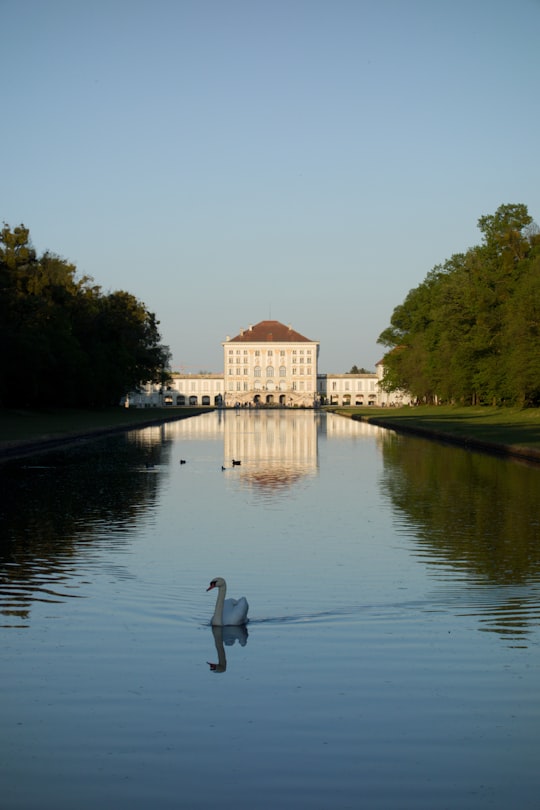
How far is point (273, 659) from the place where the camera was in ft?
24.1

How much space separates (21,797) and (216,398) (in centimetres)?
16711

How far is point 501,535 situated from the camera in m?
13.4

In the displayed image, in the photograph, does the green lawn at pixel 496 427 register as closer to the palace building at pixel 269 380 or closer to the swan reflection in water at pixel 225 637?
the swan reflection in water at pixel 225 637

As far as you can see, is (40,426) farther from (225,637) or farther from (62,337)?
(225,637)

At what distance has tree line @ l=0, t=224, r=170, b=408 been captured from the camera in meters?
58.7

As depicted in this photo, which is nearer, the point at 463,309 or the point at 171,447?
the point at 171,447

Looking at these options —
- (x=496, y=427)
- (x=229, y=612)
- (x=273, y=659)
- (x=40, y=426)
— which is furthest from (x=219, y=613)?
(x=40, y=426)

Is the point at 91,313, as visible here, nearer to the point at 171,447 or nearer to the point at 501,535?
the point at 171,447

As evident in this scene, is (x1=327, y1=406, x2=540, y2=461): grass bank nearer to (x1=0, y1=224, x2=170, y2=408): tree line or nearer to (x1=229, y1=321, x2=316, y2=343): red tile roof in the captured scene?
(x1=0, y1=224, x2=170, y2=408): tree line

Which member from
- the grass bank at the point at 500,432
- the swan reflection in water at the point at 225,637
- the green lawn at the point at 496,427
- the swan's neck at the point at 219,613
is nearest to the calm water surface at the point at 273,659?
the swan reflection in water at the point at 225,637

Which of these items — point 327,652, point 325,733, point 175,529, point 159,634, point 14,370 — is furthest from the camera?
point 14,370

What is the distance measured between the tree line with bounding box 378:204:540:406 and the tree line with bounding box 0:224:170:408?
22999mm

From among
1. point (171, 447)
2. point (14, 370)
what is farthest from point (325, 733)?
point (14, 370)

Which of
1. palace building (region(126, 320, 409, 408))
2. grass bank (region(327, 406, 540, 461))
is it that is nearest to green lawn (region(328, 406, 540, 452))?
grass bank (region(327, 406, 540, 461))
